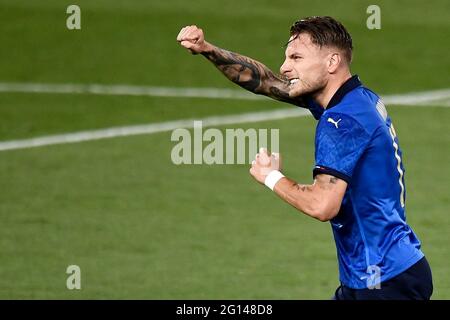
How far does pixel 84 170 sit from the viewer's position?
48.3 feet

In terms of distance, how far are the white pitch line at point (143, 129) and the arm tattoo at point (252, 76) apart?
24.6ft

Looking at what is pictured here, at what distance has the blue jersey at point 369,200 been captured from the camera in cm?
720

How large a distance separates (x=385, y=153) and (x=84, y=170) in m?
7.84

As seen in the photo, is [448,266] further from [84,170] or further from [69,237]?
[84,170]

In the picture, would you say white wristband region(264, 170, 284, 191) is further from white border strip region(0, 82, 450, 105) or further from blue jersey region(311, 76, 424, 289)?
white border strip region(0, 82, 450, 105)

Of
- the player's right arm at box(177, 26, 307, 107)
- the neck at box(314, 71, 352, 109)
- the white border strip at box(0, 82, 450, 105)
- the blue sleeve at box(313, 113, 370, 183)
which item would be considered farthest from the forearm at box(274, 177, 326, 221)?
the white border strip at box(0, 82, 450, 105)

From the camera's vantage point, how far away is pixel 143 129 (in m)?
16.8

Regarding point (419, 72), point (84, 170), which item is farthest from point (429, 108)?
point (84, 170)

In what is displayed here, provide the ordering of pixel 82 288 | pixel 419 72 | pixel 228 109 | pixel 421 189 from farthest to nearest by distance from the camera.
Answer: pixel 419 72, pixel 228 109, pixel 421 189, pixel 82 288

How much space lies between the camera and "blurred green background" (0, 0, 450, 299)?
37.0 feet

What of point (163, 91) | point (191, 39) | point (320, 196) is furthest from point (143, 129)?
point (320, 196)

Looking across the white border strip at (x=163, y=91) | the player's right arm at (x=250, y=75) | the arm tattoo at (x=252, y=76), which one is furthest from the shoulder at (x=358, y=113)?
the white border strip at (x=163, y=91)

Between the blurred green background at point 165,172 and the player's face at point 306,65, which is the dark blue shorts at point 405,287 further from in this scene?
the blurred green background at point 165,172

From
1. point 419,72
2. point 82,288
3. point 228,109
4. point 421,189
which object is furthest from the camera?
point 419,72
